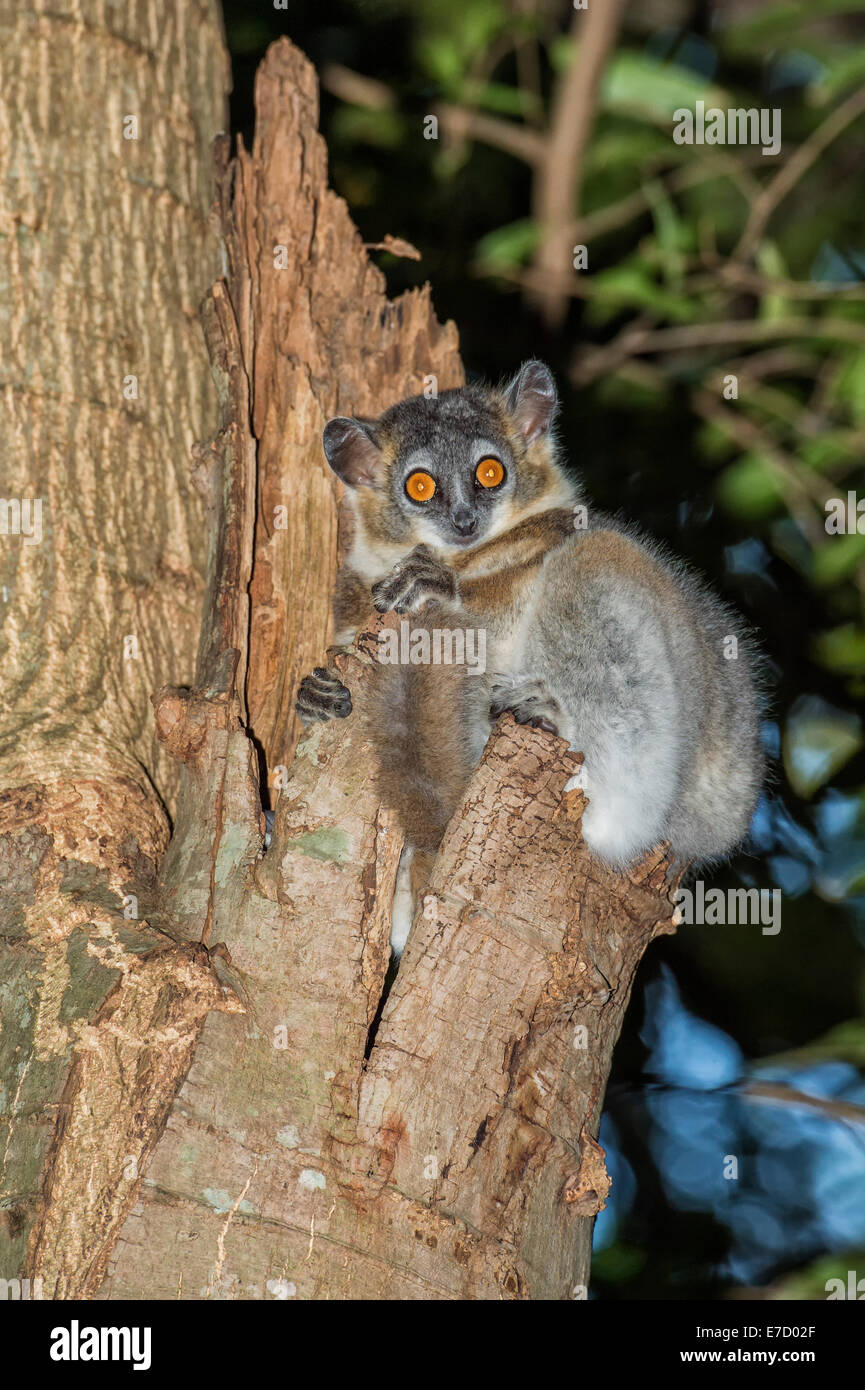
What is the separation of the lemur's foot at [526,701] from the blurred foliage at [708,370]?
1706mm

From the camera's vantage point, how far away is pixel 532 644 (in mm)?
3176

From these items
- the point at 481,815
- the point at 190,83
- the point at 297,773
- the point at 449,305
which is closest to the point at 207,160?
the point at 190,83

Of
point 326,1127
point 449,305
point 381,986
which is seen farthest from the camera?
point 449,305

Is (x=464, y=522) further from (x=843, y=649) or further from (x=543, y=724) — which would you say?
(x=843, y=649)

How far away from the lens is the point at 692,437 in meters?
5.38

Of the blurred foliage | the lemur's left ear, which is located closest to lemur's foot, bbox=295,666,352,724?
the lemur's left ear

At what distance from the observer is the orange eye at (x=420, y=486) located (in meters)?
3.82

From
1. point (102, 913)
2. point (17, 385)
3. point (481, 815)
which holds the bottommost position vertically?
point (102, 913)

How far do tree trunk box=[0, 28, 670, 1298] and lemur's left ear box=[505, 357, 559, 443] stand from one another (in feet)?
3.84

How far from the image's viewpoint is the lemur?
2.90 metres

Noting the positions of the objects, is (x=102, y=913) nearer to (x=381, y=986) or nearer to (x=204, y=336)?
(x=381, y=986)

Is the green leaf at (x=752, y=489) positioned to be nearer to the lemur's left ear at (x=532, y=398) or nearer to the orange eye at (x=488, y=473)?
the lemur's left ear at (x=532, y=398)

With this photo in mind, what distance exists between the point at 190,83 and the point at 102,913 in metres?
2.70

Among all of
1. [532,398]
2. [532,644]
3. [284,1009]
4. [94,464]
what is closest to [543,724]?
[532,644]
